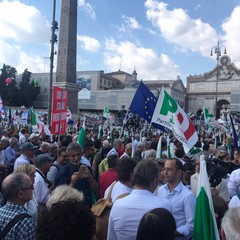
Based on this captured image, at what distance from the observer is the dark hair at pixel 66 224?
2.19 meters

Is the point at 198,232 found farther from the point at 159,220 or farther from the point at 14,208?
the point at 14,208

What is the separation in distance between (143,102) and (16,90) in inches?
2237

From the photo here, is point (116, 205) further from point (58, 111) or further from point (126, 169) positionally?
point (58, 111)

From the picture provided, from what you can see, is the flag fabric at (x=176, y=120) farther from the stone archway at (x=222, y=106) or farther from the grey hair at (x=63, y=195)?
the stone archway at (x=222, y=106)

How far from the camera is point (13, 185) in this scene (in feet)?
9.52

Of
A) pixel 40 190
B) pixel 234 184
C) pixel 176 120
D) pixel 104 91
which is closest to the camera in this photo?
pixel 40 190

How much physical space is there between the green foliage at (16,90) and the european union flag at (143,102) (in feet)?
180

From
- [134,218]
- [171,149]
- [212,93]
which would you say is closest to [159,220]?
[134,218]

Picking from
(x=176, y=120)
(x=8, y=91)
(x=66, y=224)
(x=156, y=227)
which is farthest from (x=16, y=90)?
(x=156, y=227)

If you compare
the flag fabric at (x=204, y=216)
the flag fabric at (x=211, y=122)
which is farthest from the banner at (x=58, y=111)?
the flag fabric at (x=211, y=122)

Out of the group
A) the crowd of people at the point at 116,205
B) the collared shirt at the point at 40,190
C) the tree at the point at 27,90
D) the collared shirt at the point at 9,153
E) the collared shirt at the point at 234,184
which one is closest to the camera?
the crowd of people at the point at 116,205

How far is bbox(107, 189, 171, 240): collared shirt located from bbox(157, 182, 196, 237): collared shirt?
0.43 metres

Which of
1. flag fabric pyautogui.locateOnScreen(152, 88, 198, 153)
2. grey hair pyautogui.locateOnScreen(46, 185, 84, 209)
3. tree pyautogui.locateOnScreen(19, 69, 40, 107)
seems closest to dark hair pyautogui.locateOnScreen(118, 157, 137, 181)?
grey hair pyautogui.locateOnScreen(46, 185, 84, 209)

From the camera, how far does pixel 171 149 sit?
292 inches
